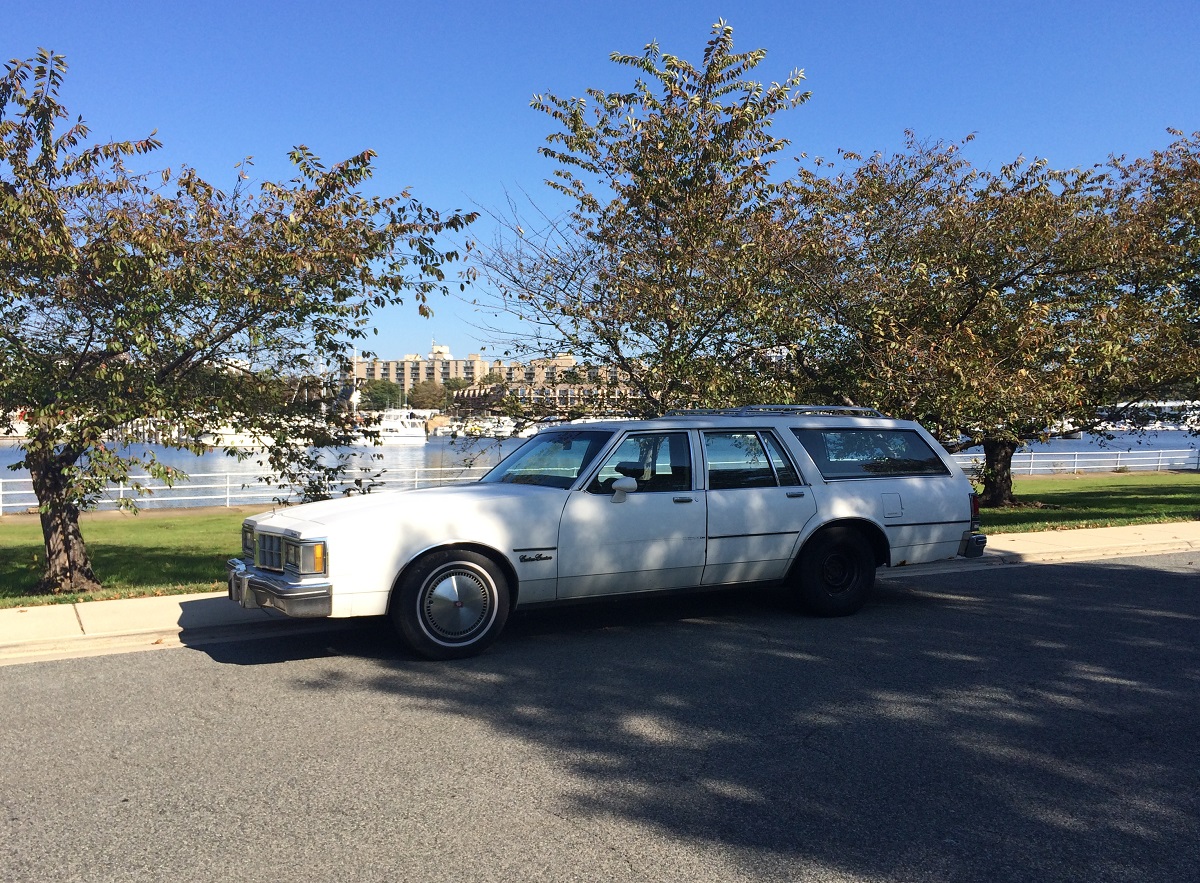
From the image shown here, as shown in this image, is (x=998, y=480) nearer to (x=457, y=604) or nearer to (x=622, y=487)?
(x=622, y=487)

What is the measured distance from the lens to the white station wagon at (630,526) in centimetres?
646

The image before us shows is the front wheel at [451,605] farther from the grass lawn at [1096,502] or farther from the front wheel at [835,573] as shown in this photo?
the grass lawn at [1096,502]

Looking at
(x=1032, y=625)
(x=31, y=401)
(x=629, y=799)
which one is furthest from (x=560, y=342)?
(x=629, y=799)

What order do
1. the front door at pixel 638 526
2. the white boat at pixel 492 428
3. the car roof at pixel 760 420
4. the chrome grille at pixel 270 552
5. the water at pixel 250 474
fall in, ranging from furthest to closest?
1. the water at pixel 250 474
2. the white boat at pixel 492 428
3. the car roof at pixel 760 420
4. the front door at pixel 638 526
5. the chrome grille at pixel 270 552

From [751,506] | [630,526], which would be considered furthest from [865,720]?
[751,506]

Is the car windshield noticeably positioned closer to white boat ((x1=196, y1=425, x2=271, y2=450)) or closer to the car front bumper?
the car front bumper

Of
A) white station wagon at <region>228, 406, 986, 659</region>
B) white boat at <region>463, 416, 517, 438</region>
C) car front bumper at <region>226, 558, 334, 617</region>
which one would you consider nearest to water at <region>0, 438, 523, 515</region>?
white boat at <region>463, 416, 517, 438</region>

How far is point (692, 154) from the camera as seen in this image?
11805 millimetres

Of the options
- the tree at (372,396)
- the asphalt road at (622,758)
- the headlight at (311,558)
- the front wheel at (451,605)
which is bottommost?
the asphalt road at (622,758)

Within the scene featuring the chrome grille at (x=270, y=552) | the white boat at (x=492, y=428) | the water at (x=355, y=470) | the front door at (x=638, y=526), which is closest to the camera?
the chrome grille at (x=270, y=552)

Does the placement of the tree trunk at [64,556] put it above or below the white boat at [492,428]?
below

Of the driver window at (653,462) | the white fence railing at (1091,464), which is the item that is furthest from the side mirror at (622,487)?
the white fence railing at (1091,464)

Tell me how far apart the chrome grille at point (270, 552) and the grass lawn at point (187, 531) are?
108 inches

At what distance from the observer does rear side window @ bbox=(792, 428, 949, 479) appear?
8.25m
